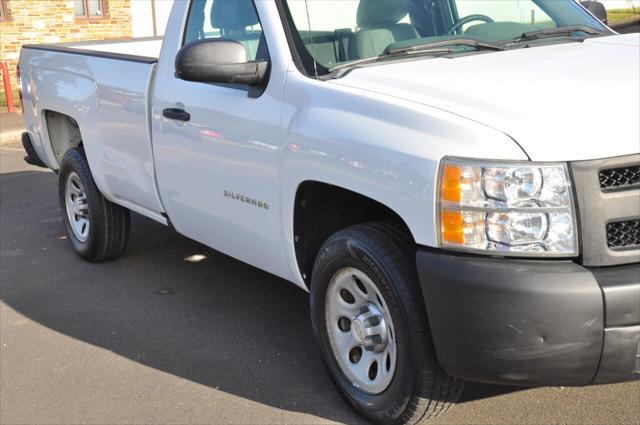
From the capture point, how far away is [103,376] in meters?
4.31

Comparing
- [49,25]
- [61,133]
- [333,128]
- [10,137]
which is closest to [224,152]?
[333,128]

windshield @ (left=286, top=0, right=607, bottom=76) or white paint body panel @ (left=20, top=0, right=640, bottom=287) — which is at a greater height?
windshield @ (left=286, top=0, right=607, bottom=76)

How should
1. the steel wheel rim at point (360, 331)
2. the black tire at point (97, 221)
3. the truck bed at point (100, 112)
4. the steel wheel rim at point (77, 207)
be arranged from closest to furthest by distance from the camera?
the steel wheel rim at point (360, 331), the truck bed at point (100, 112), the black tire at point (97, 221), the steel wheel rim at point (77, 207)

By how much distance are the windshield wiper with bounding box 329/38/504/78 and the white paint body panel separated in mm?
124

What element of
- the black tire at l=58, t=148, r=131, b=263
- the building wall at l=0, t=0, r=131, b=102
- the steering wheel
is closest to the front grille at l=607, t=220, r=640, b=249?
the steering wheel

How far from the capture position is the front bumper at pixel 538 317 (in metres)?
2.81

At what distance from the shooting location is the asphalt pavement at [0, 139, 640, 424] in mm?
3795

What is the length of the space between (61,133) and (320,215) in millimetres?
3413

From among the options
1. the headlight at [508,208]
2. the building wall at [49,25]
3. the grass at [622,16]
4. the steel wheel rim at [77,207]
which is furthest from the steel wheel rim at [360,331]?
the grass at [622,16]

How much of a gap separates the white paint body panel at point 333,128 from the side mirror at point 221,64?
91 millimetres

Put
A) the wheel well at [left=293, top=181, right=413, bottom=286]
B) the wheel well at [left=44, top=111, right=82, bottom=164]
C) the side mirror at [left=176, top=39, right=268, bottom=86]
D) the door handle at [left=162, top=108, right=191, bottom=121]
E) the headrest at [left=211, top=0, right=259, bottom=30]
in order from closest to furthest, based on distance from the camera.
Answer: the wheel well at [left=293, top=181, right=413, bottom=286], the side mirror at [left=176, top=39, right=268, bottom=86], the headrest at [left=211, top=0, right=259, bottom=30], the door handle at [left=162, top=108, right=191, bottom=121], the wheel well at [left=44, top=111, right=82, bottom=164]

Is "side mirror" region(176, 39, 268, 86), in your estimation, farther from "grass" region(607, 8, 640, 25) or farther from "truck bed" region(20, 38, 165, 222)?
"grass" region(607, 8, 640, 25)

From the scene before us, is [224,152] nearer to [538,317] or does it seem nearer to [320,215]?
[320,215]

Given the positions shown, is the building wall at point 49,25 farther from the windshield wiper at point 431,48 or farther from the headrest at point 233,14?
the windshield wiper at point 431,48
